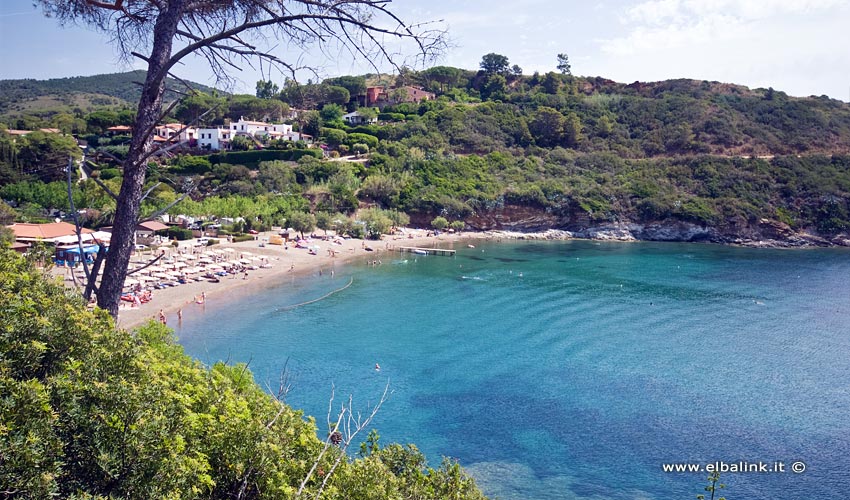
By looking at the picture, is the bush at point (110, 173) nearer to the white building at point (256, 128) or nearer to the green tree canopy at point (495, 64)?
the white building at point (256, 128)

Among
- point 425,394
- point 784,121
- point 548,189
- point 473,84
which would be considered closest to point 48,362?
point 425,394

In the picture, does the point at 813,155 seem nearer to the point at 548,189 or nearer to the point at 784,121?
the point at 784,121

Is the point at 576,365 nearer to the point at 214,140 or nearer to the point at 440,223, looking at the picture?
the point at 440,223

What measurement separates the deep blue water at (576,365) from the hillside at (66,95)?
71317 millimetres

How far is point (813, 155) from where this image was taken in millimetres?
74188

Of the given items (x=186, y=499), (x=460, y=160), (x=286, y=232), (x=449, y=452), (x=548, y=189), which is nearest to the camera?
(x=186, y=499)

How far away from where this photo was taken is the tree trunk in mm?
3611

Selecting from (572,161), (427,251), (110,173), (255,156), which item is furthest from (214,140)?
(572,161)

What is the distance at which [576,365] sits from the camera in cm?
2631

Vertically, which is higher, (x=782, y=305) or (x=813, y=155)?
(x=813, y=155)

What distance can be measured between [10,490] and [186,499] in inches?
38.4

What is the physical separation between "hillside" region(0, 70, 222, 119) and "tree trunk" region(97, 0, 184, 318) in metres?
93.6

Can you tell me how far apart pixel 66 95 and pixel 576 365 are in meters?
114

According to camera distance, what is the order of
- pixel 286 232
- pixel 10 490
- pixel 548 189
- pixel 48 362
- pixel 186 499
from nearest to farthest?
pixel 10 490 < pixel 186 499 < pixel 48 362 < pixel 286 232 < pixel 548 189
